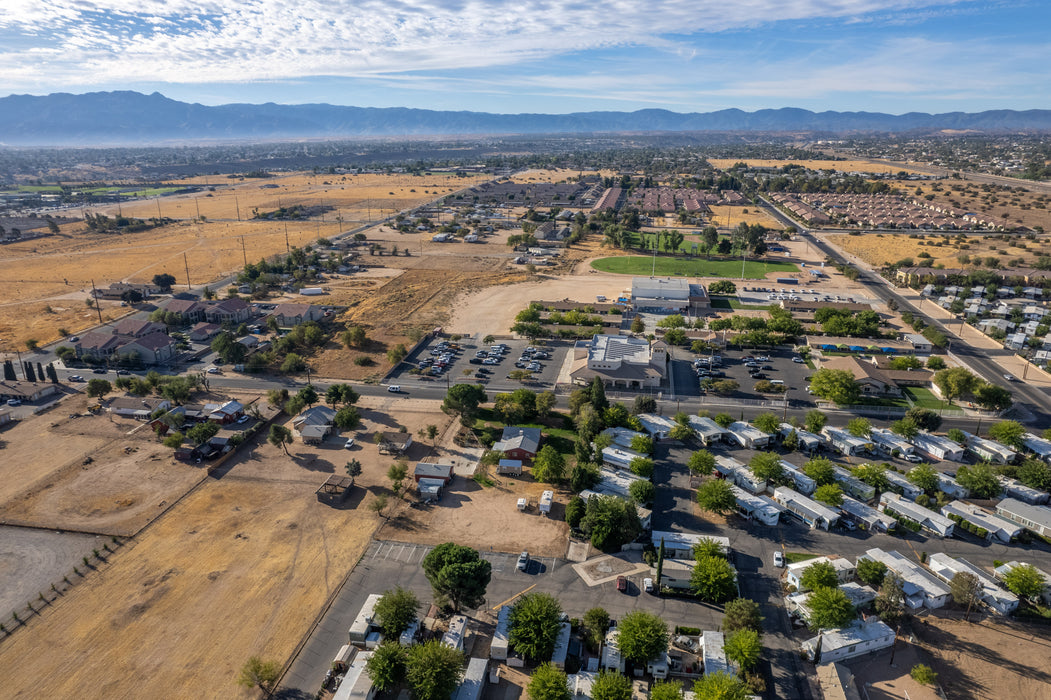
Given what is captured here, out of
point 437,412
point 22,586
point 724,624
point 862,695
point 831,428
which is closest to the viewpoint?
point 862,695

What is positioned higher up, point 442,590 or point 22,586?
point 442,590

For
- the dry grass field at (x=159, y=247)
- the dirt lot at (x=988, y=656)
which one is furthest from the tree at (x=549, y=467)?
the dry grass field at (x=159, y=247)

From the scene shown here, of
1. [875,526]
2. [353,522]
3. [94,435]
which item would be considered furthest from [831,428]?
[94,435]

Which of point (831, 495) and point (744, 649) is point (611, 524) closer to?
point (744, 649)

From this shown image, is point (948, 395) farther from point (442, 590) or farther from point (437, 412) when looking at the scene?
point (442, 590)

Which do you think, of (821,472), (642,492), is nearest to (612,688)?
(642,492)

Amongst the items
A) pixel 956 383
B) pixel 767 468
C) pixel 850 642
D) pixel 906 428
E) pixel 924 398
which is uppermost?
pixel 956 383

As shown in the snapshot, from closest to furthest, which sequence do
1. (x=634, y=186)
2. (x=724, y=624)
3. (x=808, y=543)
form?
(x=724, y=624)
(x=808, y=543)
(x=634, y=186)
